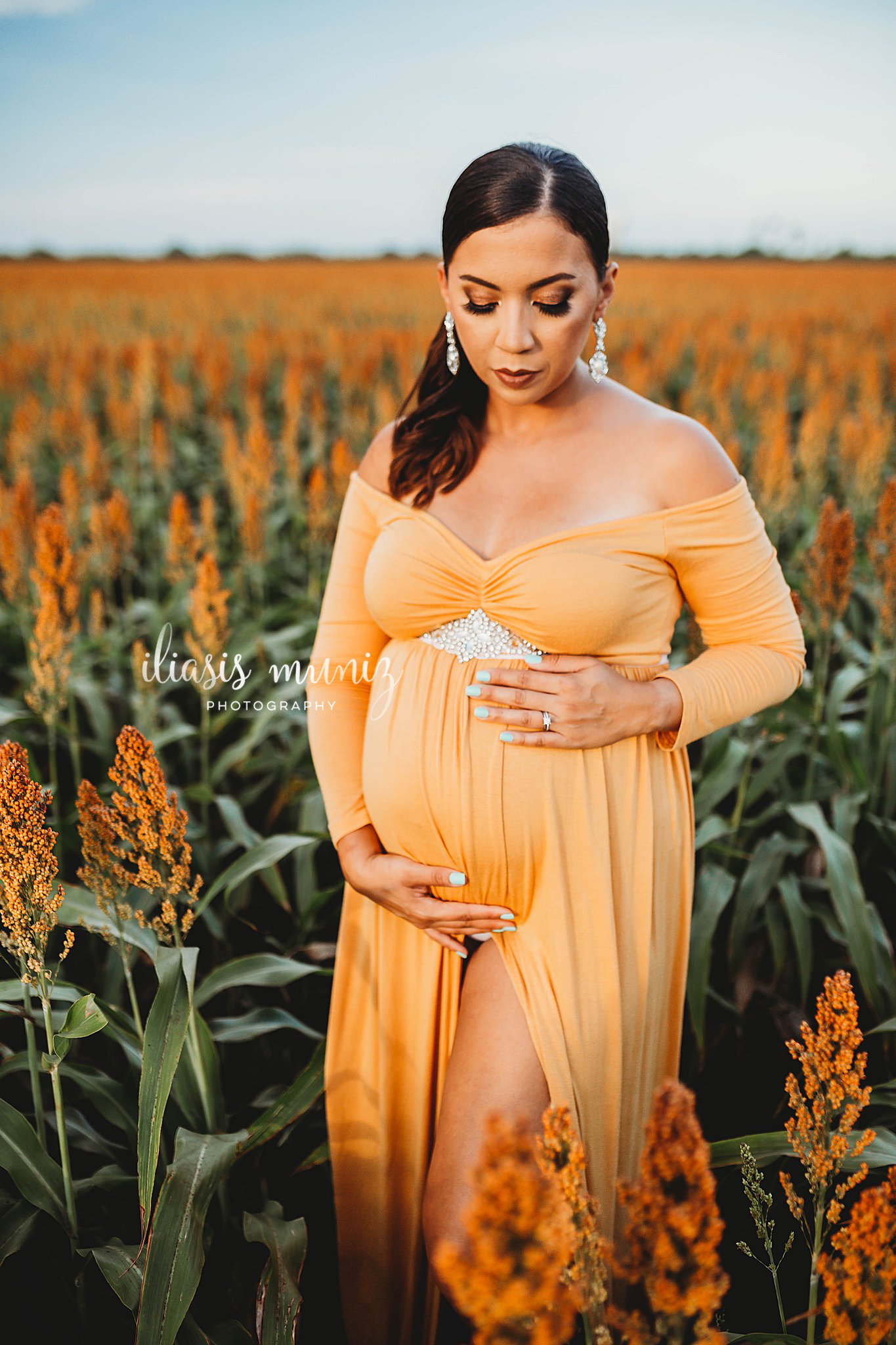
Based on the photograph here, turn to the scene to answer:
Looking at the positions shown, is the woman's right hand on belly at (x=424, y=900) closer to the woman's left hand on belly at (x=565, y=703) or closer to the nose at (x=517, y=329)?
the woman's left hand on belly at (x=565, y=703)

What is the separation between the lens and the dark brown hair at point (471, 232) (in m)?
1.42

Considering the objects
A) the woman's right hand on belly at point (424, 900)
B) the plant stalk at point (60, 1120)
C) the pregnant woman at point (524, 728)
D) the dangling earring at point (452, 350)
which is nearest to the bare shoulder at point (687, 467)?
the pregnant woman at point (524, 728)

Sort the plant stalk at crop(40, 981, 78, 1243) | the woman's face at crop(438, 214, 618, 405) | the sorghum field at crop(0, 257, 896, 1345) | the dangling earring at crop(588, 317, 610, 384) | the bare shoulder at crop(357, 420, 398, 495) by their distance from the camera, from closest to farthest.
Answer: the sorghum field at crop(0, 257, 896, 1345) → the plant stalk at crop(40, 981, 78, 1243) → the woman's face at crop(438, 214, 618, 405) → the dangling earring at crop(588, 317, 610, 384) → the bare shoulder at crop(357, 420, 398, 495)

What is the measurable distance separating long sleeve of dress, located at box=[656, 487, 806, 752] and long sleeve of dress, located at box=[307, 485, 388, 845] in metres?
0.58

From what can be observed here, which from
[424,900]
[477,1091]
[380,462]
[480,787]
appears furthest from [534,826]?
[380,462]

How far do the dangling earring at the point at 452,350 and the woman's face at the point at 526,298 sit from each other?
16 centimetres

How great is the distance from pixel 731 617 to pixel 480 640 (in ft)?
1.45

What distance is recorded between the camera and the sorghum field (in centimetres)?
81

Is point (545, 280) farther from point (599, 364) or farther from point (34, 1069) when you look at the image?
point (34, 1069)

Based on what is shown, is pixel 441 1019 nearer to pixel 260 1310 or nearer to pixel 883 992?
pixel 260 1310

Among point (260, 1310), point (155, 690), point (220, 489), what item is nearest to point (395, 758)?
point (260, 1310)

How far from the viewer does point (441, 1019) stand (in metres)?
1.68

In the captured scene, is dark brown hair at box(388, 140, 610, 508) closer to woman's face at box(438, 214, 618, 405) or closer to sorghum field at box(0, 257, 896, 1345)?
woman's face at box(438, 214, 618, 405)

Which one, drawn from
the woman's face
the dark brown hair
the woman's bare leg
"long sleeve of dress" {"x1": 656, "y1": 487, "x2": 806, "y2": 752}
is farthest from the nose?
the woman's bare leg
